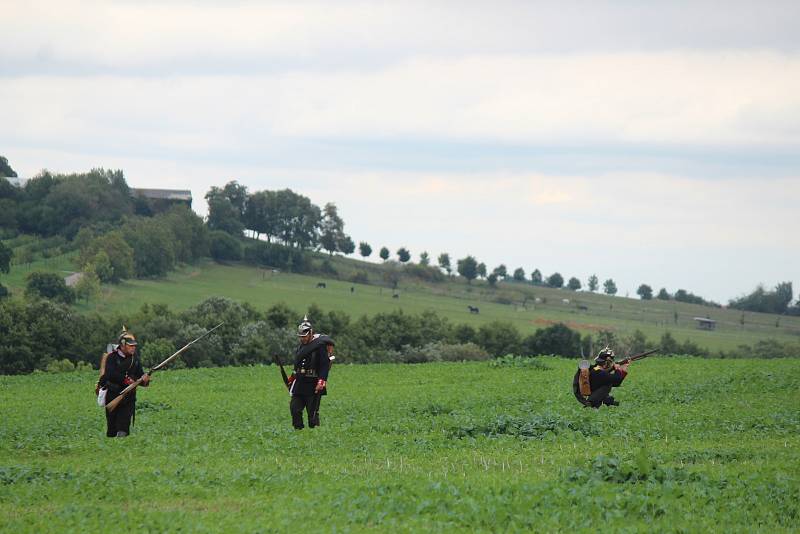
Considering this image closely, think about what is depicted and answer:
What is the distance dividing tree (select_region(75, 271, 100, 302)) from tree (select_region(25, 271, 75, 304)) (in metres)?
0.95

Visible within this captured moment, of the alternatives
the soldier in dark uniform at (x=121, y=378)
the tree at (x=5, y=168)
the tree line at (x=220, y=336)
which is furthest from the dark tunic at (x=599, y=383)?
the tree at (x=5, y=168)

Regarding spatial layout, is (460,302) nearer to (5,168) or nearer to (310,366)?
(5,168)

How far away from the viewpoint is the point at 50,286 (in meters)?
98.1

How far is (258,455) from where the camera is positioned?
22031mm

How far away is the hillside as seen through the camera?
114 m

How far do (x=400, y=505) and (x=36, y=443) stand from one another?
40.0 ft

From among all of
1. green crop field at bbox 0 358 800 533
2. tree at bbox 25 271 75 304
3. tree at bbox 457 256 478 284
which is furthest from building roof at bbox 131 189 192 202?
green crop field at bbox 0 358 800 533

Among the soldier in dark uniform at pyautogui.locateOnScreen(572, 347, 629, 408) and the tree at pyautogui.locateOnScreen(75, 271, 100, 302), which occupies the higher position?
the tree at pyautogui.locateOnScreen(75, 271, 100, 302)

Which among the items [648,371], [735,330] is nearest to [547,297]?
[735,330]

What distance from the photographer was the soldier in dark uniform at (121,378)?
25047 millimetres

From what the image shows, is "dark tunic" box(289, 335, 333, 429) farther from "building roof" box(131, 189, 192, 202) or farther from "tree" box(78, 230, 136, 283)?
"building roof" box(131, 189, 192, 202)

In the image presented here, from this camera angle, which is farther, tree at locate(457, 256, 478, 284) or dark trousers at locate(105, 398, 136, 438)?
tree at locate(457, 256, 478, 284)

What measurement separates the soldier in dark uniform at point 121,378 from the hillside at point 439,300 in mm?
74468

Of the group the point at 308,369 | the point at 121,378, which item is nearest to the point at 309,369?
the point at 308,369
